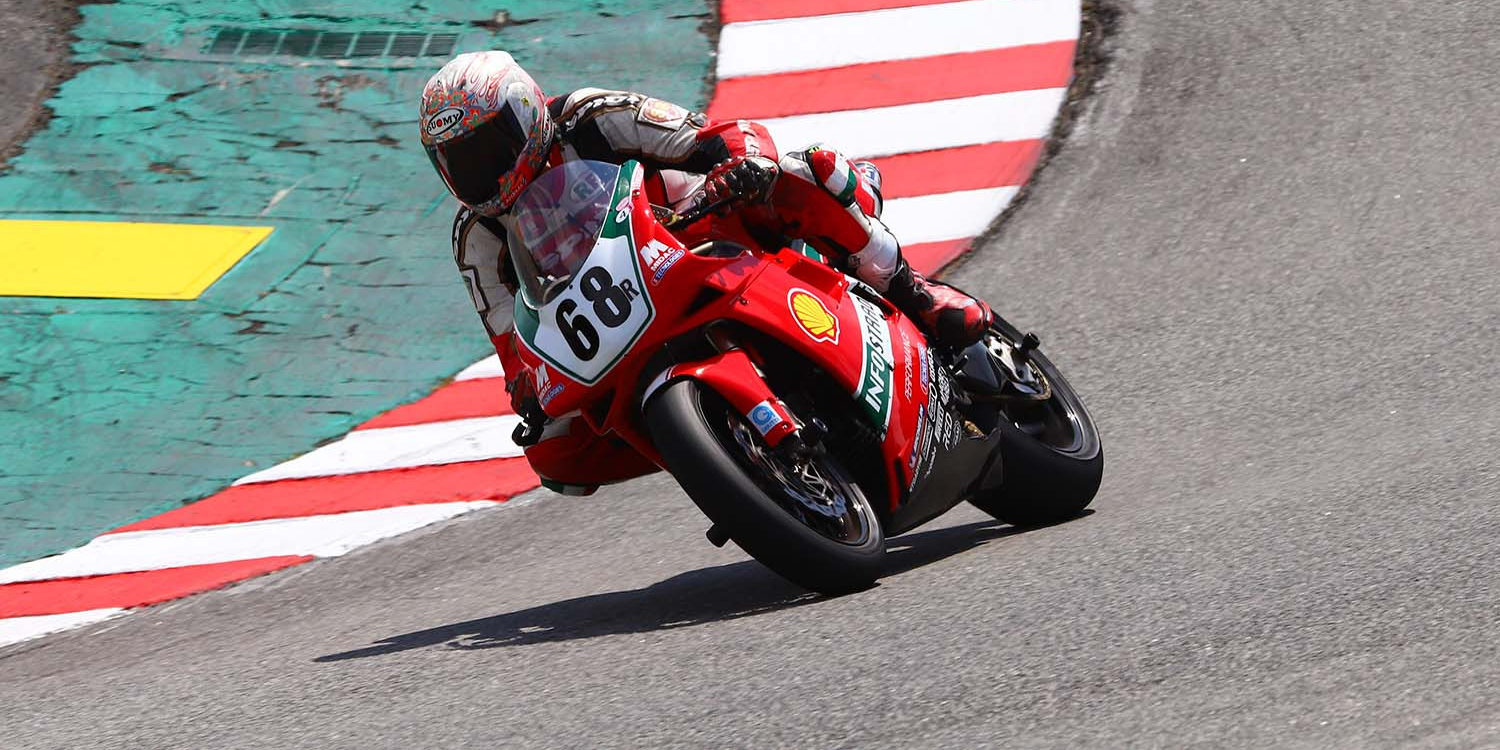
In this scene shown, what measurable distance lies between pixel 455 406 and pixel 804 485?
3149mm

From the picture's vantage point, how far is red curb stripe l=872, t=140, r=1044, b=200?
793cm

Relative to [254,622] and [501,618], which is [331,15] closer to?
[254,622]

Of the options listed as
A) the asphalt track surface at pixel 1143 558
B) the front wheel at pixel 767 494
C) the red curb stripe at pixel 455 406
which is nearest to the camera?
the asphalt track surface at pixel 1143 558

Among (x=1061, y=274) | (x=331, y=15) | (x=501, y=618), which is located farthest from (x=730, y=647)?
(x=331, y=15)

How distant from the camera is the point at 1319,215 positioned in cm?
697

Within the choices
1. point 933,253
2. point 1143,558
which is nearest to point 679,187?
point 1143,558

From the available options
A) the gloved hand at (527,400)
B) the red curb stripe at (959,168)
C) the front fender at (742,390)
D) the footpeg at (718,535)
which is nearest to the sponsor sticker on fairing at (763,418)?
the front fender at (742,390)

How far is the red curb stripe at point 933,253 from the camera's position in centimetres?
742

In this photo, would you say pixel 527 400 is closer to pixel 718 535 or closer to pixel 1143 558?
pixel 718 535

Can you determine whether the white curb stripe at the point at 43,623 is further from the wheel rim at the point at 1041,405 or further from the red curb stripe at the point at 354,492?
the wheel rim at the point at 1041,405

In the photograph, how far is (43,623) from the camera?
5773 millimetres

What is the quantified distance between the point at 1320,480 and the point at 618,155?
2001 mm

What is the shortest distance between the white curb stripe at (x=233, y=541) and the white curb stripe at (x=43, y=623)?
10.5 inches

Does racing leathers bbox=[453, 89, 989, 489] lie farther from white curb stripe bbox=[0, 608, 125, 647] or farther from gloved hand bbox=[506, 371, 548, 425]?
white curb stripe bbox=[0, 608, 125, 647]
